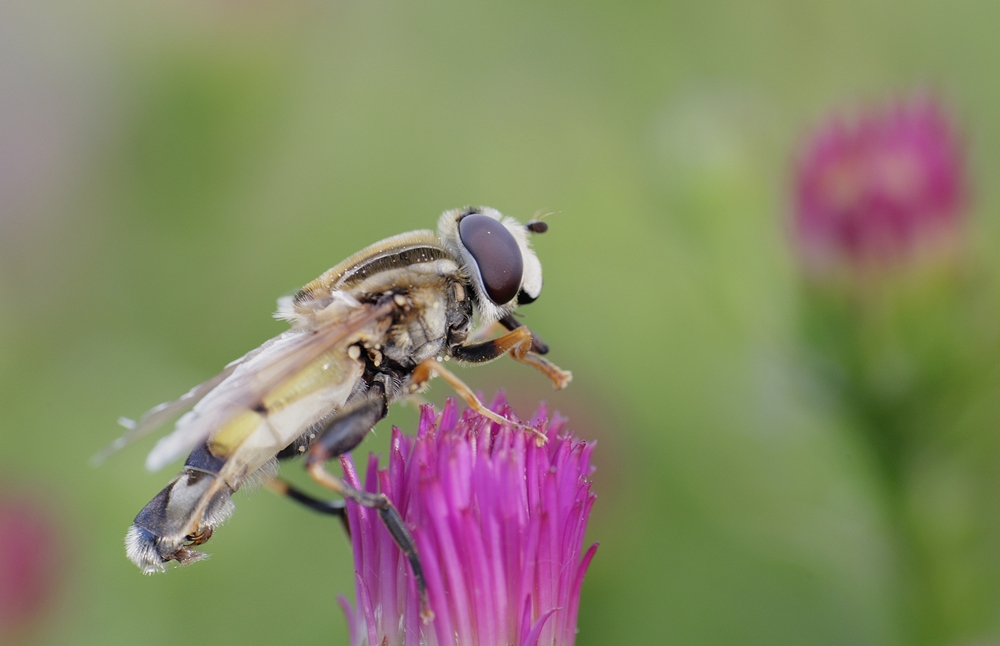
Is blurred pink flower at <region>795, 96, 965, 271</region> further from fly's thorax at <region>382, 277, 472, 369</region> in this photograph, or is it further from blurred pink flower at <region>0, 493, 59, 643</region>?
blurred pink flower at <region>0, 493, 59, 643</region>

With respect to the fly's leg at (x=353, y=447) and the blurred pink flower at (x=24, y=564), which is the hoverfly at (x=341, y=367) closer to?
the fly's leg at (x=353, y=447)

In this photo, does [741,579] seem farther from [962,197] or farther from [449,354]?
[449,354]

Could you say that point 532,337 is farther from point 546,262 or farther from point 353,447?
point 546,262

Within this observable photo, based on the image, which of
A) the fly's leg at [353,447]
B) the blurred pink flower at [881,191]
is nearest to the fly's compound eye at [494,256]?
the fly's leg at [353,447]

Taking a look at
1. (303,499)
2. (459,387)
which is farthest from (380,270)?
(303,499)

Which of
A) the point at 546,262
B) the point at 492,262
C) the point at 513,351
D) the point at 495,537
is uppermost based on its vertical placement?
the point at 492,262
